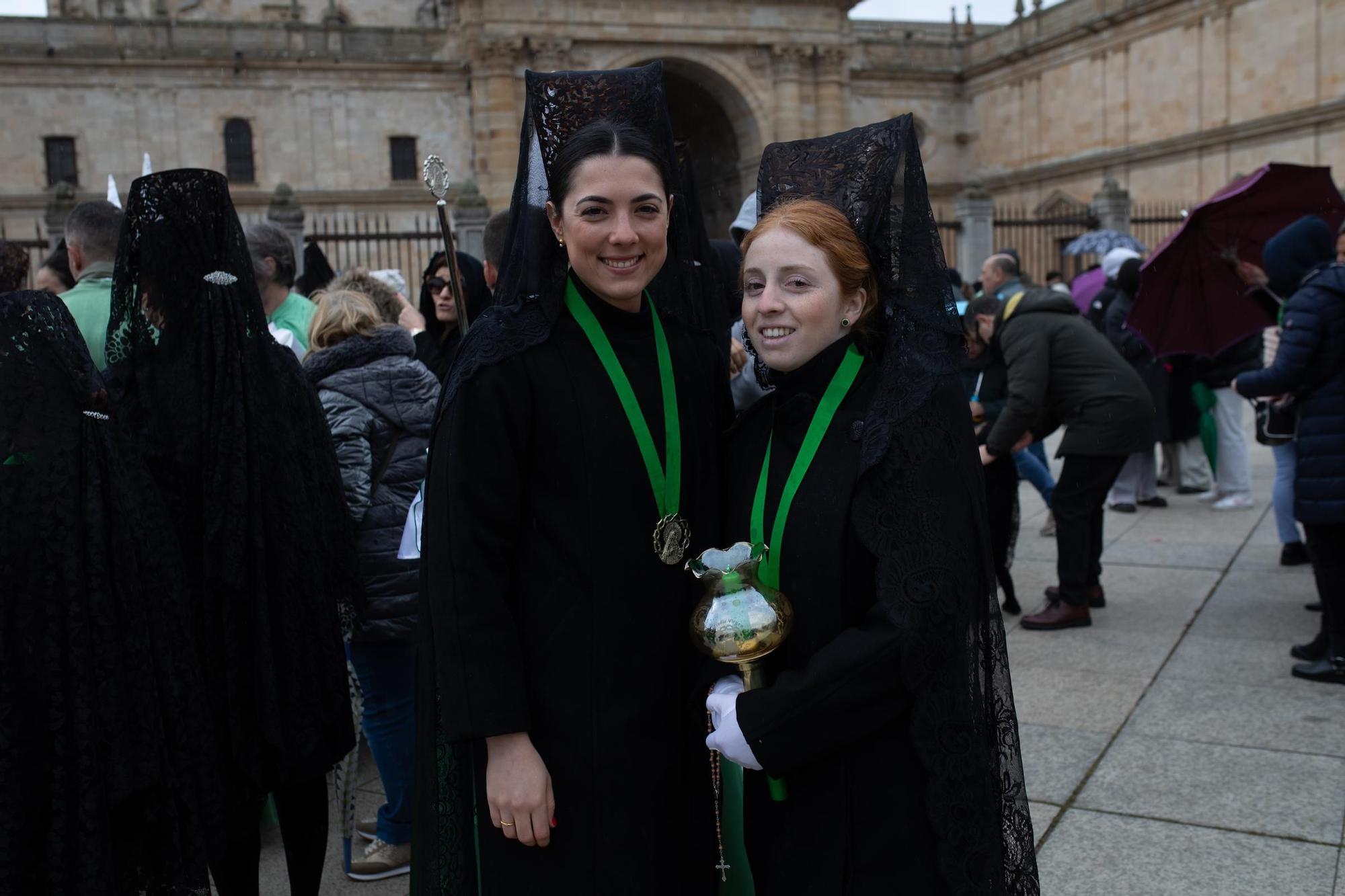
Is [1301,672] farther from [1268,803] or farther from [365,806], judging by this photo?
[365,806]

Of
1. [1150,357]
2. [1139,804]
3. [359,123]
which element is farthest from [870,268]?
[359,123]

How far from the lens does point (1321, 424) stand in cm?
560

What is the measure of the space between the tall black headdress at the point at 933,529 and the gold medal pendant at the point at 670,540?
377 millimetres

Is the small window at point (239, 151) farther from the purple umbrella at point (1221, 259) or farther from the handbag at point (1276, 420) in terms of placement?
the handbag at point (1276, 420)

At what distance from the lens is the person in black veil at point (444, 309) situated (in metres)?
5.49

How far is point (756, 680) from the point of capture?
229 cm

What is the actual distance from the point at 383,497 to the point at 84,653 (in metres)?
1.38

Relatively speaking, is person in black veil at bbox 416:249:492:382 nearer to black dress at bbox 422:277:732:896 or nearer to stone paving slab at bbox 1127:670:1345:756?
black dress at bbox 422:277:732:896

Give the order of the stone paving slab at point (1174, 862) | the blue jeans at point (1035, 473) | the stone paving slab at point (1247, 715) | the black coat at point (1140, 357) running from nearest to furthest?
1. the stone paving slab at point (1174, 862)
2. the stone paving slab at point (1247, 715)
3. the blue jeans at point (1035, 473)
4. the black coat at point (1140, 357)

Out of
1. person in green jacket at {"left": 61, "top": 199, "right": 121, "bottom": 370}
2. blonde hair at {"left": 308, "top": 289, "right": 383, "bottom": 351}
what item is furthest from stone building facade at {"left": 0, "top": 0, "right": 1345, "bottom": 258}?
blonde hair at {"left": 308, "top": 289, "right": 383, "bottom": 351}

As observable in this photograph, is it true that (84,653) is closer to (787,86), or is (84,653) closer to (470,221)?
(470,221)

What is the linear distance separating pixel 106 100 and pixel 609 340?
3359 cm

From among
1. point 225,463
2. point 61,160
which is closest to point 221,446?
point 225,463

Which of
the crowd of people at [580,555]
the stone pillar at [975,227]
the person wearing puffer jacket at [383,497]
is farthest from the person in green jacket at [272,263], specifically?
the stone pillar at [975,227]
